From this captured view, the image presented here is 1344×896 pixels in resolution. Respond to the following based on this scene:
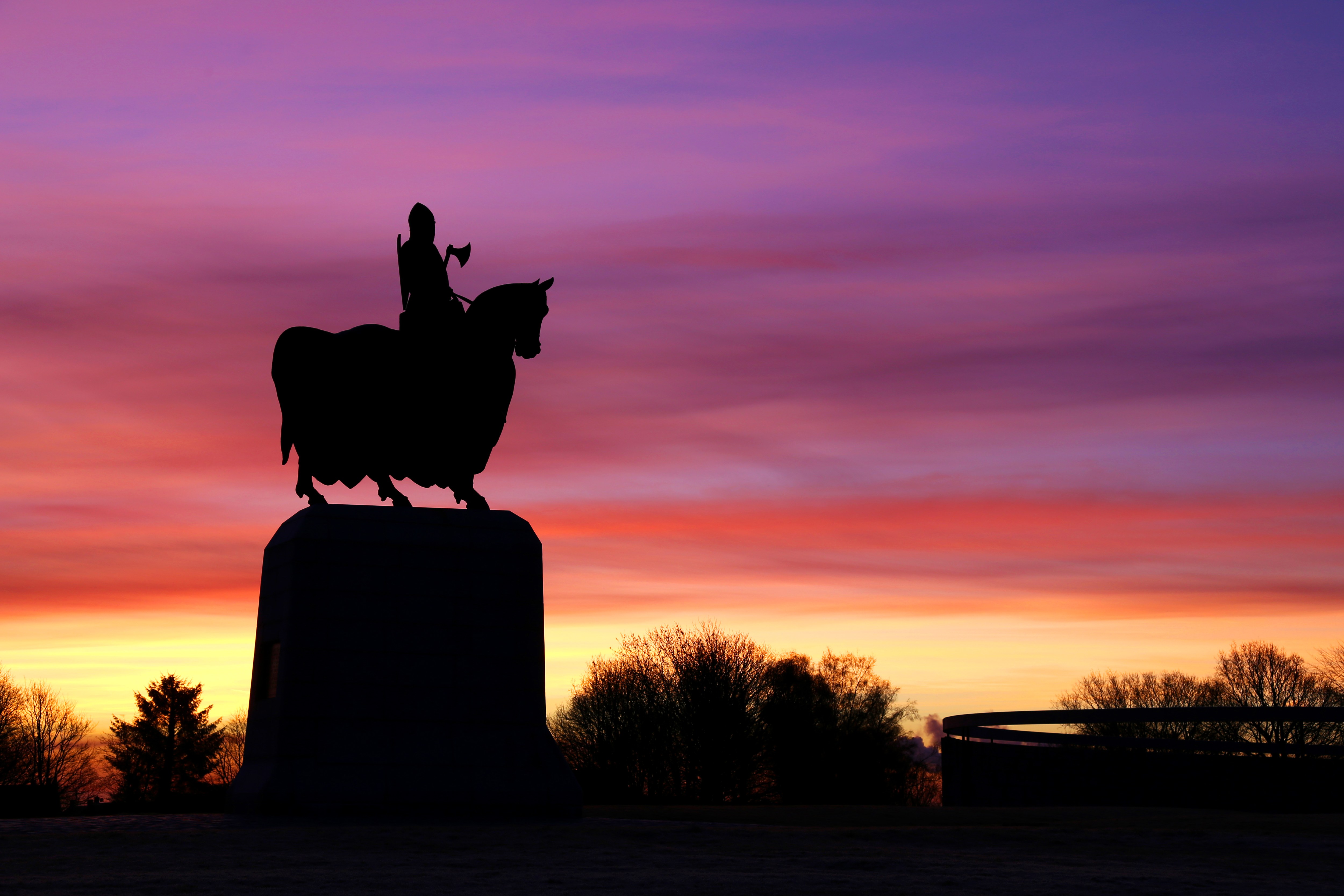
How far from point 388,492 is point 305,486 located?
1.38 m

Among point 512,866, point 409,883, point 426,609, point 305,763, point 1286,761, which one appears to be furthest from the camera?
point 1286,761

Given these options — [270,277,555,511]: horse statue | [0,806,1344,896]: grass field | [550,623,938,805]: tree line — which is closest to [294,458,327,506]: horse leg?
[270,277,555,511]: horse statue

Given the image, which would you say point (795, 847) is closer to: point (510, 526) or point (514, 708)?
point (514, 708)

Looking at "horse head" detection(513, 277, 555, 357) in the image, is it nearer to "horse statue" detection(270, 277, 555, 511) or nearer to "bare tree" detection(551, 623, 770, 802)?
"horse statue" detection(270, 277, 555, 511)

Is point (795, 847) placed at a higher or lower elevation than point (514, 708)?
lower

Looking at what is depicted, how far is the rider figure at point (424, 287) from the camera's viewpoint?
72.8 ft

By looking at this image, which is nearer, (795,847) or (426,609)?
(795,847)

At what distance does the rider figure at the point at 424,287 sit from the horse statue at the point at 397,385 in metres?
0.03

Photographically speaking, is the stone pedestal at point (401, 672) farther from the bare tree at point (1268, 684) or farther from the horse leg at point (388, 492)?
the bare tree at point (1268, 684)

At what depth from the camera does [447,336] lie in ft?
72.9

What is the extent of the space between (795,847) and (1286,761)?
26.3m

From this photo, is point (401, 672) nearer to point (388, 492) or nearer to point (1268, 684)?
point (388, 492)

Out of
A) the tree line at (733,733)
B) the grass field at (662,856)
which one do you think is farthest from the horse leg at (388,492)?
the tree line at (733,733)

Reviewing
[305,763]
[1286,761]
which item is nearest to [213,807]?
[305,763]
